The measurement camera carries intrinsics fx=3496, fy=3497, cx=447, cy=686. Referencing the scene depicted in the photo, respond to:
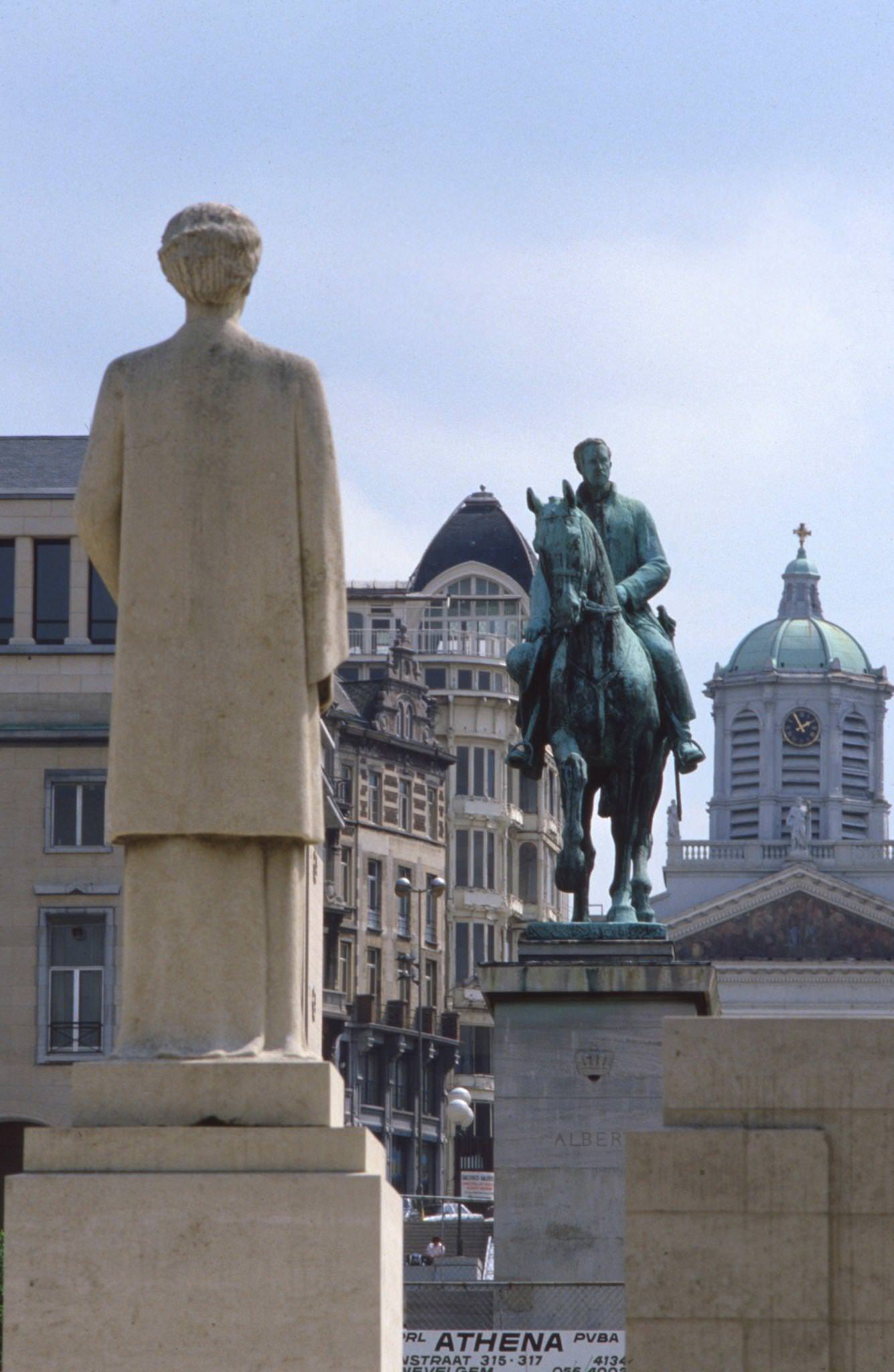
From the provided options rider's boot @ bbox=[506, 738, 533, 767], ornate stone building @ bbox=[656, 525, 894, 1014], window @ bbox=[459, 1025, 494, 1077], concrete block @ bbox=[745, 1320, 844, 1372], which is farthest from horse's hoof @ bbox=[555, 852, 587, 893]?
ornate stone building @ bbox=[656, 525, 894, 1014]

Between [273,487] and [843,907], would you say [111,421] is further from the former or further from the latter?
[843,907]

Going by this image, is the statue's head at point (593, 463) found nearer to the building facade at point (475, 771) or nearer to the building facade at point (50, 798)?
the building facade at point (50, 798)

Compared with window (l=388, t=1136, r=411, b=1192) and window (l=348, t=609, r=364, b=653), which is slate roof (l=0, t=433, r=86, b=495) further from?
window (l=348, t=609, r=364, b=653)

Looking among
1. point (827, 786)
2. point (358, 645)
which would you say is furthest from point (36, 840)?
point (827, 786)

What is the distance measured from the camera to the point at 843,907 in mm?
167750

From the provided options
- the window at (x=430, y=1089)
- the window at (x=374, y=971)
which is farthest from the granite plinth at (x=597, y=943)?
the window at (x=430, y=1089)

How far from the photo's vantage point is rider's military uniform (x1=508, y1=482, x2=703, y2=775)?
90.6 feet

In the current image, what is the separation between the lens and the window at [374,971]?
113m

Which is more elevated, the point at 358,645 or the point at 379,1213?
the point at 358,645

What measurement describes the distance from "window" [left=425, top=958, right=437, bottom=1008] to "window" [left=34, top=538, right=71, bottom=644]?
184ft

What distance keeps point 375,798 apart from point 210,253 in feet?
342

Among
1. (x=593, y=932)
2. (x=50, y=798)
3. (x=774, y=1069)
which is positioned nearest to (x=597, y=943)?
(x=593, y=932)

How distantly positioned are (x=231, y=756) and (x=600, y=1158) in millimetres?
13935

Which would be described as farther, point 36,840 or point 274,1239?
point 36,840
